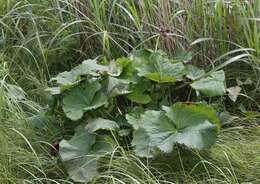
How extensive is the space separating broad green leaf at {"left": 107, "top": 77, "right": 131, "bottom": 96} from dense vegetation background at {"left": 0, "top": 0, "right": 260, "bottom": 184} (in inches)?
10.3

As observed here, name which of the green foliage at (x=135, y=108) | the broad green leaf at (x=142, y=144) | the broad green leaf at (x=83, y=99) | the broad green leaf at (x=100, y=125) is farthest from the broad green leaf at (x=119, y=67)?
the broad green leaf at (x=142, y=144)

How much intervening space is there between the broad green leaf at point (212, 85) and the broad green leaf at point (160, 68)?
0.29ft

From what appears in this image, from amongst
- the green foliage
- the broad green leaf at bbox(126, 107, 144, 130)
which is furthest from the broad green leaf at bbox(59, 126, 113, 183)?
the broad green leaf at bbox(126, 107, 144, 130)

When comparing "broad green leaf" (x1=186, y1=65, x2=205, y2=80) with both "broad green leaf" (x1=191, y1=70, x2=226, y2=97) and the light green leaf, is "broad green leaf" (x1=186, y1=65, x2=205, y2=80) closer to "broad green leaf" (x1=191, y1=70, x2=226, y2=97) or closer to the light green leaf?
"broad green leaf" (x1=191, y1=70, x2=226, y2=97)

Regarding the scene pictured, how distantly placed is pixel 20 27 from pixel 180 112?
1.46m

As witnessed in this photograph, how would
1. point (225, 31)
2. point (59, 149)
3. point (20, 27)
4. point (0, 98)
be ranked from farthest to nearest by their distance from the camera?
1. point (20, 27)
2. point (225, 31)
3. point (0, 98)
4. point (59, 149)

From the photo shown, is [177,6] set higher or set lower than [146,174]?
higher

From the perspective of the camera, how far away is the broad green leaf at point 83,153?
2123 millimetres

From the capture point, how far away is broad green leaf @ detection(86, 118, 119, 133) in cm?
227

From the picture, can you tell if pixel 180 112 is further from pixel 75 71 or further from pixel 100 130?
pixel 75 71

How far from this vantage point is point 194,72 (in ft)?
8.46

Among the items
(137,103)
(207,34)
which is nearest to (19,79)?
(137,103)

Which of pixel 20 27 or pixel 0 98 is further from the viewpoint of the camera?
pixel 20 27

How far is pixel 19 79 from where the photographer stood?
2957 millimetres
